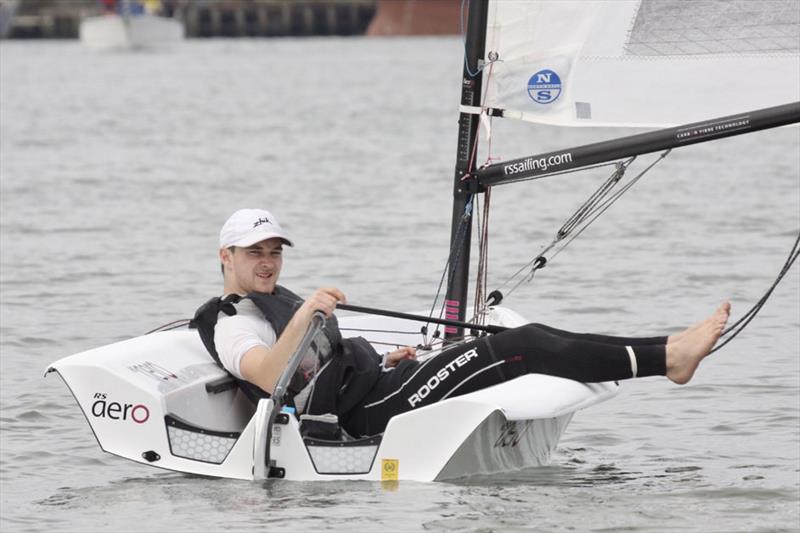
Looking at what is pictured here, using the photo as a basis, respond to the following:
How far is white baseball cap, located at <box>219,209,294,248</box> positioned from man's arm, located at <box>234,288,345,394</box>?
14.2 inches

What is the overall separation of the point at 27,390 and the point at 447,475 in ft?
9.87

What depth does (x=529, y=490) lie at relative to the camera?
244 inches

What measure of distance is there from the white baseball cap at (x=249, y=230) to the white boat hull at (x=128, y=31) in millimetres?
57916

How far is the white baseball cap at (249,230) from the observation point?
614 centimetres

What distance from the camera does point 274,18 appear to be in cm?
7225

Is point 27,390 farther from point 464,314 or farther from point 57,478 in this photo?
point 464,314

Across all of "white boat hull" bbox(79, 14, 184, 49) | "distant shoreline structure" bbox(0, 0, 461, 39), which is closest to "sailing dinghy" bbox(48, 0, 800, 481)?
"white boat hull" bbox(79, 14, 184, 49)

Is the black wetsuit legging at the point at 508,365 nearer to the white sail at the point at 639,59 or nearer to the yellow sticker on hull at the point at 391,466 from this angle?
the yellow sticker on hull at the point at 391,466

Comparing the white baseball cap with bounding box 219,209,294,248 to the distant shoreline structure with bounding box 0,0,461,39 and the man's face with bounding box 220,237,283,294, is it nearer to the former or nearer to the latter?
the man's face with bounding box 220,237,283,294

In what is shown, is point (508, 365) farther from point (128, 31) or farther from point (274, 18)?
point (274, 18)

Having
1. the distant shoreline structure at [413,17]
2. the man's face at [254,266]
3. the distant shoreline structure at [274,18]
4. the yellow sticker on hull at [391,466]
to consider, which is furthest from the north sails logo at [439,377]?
the distant shoreline structure at [274,18]

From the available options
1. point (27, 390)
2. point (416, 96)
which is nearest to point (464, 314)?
point (27, 390)

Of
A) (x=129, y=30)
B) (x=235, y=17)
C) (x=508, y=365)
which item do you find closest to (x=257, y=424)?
(x=508, y=365)

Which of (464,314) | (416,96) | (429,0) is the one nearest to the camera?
(464,314)
